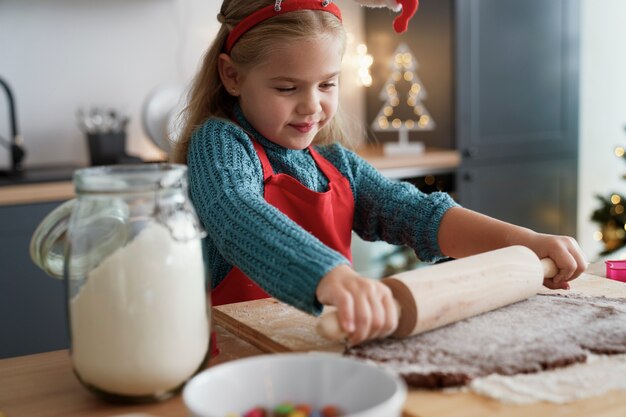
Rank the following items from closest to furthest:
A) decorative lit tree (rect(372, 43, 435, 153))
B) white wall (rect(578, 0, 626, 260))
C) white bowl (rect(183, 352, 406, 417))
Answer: white bowl (rect(183, 352, 406, 417))
decorative lit tree (rect(372, 43, 435, 153))
white wall (rect(578, 0, 626, 260))

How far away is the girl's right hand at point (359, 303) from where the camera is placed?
757 mm

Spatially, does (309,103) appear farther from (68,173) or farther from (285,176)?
(68,173)

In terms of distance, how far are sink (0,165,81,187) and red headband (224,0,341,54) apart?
133 centimetres

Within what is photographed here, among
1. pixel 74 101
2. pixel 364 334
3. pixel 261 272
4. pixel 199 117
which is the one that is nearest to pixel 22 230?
pixel 74 101

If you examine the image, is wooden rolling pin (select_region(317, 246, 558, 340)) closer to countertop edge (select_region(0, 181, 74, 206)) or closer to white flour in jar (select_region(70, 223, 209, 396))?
white flour in jar (select_region(70, 223, 209, 396))

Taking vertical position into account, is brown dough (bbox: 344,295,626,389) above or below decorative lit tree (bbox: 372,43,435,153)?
below

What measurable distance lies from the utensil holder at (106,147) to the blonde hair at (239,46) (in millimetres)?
1328

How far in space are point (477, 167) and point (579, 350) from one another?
2453 millimetres

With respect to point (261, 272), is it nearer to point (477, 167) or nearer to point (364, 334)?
point (364, 334)

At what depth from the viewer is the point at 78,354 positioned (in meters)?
0.73

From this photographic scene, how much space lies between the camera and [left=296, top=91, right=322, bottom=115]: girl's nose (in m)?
1.17

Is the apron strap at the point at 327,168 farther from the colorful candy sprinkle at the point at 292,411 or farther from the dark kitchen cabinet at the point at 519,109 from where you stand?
the dark kitchen cabinet at the point at 519,109

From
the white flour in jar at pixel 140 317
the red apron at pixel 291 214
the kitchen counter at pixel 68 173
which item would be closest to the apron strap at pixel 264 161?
the red apron at pixel 291 214

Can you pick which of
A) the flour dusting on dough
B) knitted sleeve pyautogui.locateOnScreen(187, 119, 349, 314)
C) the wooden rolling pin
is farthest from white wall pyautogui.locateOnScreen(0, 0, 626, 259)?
the flour dusting on dough
